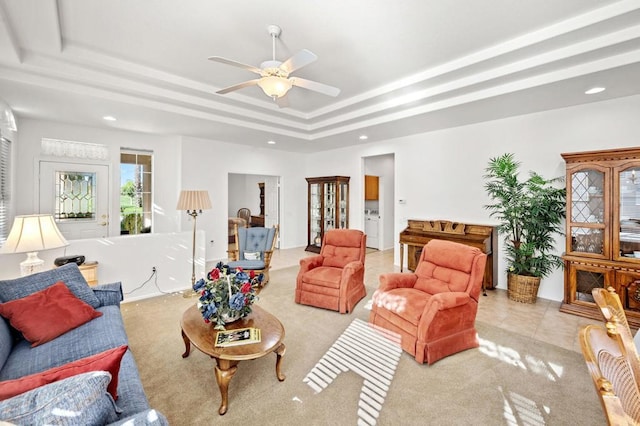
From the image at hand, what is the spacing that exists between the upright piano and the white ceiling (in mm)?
1729

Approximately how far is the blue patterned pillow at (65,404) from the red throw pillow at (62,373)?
0.15 m

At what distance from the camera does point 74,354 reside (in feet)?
5.85

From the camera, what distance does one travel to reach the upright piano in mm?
4250

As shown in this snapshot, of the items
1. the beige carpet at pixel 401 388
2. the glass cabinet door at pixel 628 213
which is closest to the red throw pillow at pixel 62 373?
the beige carpet at pixel 401 388

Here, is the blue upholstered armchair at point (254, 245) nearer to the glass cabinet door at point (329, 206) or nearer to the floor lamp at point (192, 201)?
the floor lamp at point (192, 201)

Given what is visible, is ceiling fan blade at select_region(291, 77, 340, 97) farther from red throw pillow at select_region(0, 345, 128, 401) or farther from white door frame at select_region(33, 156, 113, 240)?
white door frame at select_region(33, 156, 113, 240)

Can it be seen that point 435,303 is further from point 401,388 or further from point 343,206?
point 343,206

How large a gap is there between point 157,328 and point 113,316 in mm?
806

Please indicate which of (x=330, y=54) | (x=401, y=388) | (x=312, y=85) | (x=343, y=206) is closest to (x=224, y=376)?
(x=401, y=388)

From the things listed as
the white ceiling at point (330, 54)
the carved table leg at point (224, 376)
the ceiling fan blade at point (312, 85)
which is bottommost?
the carved table leg at point (224, 376)

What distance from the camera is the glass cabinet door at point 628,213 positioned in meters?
3.14

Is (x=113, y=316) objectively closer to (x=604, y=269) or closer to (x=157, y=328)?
(x=157, y=328)

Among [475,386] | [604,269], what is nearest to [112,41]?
[475,386]

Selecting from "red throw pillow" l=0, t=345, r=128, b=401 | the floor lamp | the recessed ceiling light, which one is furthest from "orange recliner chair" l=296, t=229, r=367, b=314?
the recessed ceiling light
